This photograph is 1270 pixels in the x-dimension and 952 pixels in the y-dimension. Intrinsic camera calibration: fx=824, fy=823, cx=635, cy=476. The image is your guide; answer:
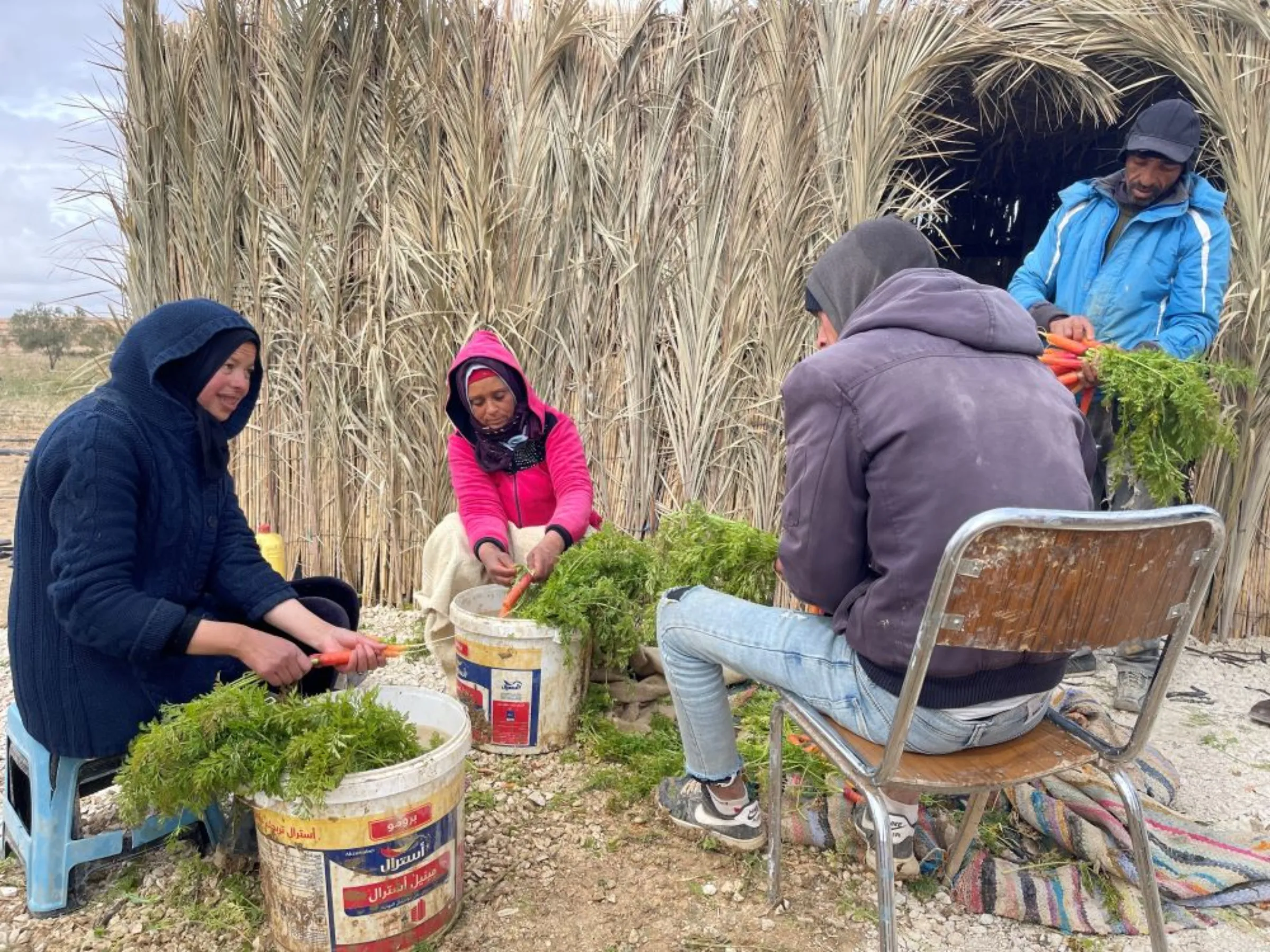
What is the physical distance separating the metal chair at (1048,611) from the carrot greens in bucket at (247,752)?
1.06 meters

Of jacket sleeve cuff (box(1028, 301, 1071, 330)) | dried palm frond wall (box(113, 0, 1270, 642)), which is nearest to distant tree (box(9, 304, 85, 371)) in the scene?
dried palm frond wall (box(113, 0, 1270, 642))

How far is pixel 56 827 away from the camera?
2037mm

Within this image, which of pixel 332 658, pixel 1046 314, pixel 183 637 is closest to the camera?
pixel 183 637

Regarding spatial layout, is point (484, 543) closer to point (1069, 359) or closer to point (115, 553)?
point (115, 553)

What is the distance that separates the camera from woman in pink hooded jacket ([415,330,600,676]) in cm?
329

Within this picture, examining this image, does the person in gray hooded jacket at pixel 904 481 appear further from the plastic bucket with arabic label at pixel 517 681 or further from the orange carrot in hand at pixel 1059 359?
the orange carrot in hand at pixel 1059 359

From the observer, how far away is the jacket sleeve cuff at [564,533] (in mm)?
3180

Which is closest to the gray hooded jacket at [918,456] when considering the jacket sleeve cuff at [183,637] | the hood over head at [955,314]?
the hood over head at [955,314]

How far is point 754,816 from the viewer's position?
2.34 m

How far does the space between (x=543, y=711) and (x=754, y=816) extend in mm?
867

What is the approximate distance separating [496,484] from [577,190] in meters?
1.68

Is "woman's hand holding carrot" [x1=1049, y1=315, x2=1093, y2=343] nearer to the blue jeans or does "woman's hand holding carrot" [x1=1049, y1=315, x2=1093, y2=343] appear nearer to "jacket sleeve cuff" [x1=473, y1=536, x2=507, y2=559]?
the blue jeans

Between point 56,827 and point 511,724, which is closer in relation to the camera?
point 56,827

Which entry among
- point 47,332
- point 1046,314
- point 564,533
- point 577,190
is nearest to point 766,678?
point 564,533
